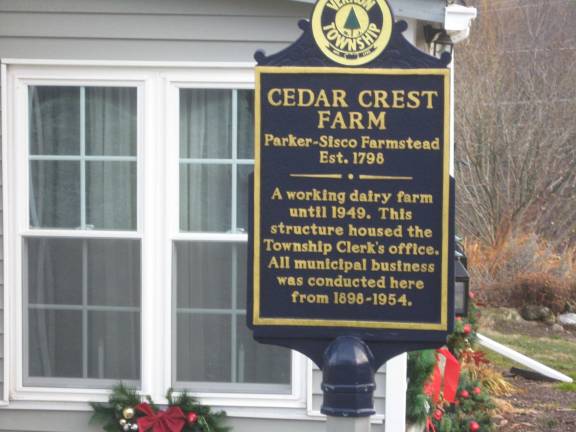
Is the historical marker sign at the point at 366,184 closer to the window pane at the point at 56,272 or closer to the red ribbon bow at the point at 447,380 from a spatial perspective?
the window pane at the point at 56,272

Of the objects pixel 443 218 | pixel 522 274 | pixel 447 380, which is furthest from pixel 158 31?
pixel 522 274

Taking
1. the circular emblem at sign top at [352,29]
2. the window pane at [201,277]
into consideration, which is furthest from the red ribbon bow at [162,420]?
the circular emblem at sign top at [352,29]

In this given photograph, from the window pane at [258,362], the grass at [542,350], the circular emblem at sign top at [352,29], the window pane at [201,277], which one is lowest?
the grass at [542,350]

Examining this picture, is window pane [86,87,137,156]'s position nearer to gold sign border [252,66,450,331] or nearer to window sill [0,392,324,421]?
window sill [0,392,324,421]

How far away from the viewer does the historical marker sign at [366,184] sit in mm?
3832

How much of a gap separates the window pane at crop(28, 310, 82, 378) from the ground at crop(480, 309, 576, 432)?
14.4 feet

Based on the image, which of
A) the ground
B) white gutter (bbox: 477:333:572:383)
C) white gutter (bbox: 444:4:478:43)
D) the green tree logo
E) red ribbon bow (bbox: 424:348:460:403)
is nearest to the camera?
the green tree logo

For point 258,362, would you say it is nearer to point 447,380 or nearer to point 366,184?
point 447,380

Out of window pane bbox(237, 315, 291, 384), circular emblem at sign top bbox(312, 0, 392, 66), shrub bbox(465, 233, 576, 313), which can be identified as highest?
circular emblem at sign top bbox(312, 0, 392, 66)

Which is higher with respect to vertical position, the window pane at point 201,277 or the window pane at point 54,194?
the window pane at point 54,194

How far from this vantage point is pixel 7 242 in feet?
18.4

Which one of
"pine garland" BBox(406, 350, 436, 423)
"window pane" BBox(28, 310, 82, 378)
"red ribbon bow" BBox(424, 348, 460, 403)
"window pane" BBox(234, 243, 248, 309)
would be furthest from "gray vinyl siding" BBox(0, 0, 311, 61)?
"red ribbon bow" BBox(424, 348, 460, 403)

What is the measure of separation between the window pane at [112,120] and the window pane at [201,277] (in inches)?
24.9

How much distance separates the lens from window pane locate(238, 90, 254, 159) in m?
5.60
